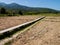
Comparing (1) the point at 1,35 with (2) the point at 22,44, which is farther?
(1) the point at 1,35

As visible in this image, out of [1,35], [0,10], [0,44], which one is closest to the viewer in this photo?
[0,44]

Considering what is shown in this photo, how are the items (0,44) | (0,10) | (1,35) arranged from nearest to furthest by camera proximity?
(0,44) < (1,35) < (0,10)

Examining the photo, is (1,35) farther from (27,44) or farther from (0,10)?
(0,10)

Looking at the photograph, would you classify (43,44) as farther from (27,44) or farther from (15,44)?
(15,44)

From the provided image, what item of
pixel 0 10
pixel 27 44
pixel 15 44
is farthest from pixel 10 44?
pixel 0 10

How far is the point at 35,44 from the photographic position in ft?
28.7

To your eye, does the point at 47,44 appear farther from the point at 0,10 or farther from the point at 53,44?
the point at 0,10

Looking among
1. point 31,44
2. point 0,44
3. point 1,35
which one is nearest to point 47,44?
point 31,44

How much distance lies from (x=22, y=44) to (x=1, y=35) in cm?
260

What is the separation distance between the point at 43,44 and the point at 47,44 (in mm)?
216

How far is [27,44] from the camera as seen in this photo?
872cm

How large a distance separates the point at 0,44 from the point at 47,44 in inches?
98.9

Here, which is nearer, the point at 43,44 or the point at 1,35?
the point at 43,44

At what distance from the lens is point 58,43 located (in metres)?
9.09
